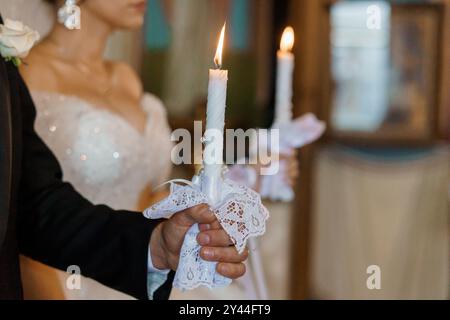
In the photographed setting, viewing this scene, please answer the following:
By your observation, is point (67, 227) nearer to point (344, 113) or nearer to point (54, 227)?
point (54, 227)

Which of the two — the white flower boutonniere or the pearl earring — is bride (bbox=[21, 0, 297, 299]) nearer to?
the pearl earring

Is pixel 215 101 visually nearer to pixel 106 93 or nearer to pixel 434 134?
pixel 106 93

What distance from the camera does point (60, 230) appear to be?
1.38 m

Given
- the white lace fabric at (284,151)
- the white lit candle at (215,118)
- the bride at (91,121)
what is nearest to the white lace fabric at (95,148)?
the bride at (91,121)

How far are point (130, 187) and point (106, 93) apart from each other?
0.26 m

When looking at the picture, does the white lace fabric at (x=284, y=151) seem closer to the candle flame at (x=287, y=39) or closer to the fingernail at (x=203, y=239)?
the candle flame at (x=287, y=39)

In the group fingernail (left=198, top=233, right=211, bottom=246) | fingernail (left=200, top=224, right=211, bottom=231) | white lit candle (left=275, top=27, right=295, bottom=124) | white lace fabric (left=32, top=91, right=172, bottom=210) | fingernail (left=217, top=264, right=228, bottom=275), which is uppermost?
white lit candle (left=275, top=27, right=295, bottom=124)

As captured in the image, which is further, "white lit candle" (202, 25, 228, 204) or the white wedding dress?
the white wedding dress

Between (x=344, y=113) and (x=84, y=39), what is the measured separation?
1.99m

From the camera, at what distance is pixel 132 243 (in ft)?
4.32

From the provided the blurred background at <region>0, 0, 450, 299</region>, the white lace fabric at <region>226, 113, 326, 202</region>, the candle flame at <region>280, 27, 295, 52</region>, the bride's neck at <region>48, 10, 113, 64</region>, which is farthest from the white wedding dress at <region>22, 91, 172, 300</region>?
the blurred background at <region>0, 0, 450, 299</region>

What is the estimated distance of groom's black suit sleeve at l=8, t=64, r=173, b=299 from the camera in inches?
52.6

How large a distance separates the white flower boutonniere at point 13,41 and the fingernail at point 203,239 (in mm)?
508

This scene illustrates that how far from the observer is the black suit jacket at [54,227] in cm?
130
